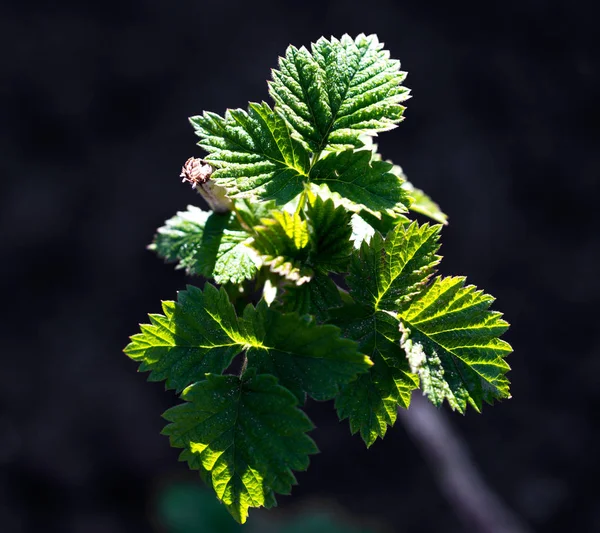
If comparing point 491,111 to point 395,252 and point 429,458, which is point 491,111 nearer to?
point 429,458

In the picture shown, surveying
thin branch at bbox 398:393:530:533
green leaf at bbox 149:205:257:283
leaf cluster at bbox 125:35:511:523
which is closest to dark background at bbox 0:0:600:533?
thin branch at bbox 398:393:530:533

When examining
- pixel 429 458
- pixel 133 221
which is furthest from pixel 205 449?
pixel 133 221

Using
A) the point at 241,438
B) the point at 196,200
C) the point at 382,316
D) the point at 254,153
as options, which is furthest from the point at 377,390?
the point at 196,200

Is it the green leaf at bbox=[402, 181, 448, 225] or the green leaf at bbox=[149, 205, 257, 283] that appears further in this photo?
the green leaf at bbox=[402, 181, 448, 225]

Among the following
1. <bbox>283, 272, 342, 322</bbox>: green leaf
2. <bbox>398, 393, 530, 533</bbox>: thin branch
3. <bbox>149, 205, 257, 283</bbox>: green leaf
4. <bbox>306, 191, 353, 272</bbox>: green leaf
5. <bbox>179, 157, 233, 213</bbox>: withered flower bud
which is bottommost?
<bbox>398, 393, 530, 533</bbox>: thin branch

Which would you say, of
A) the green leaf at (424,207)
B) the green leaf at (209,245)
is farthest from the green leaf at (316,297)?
the green leaf at (424,207)

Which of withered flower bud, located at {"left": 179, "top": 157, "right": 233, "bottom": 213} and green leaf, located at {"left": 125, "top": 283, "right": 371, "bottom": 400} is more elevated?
withered flower bud, located at {"left": 179, "top": 157, "right": 233, "bottom": 213}

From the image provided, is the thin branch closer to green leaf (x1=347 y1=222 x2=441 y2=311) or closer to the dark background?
the dark background
